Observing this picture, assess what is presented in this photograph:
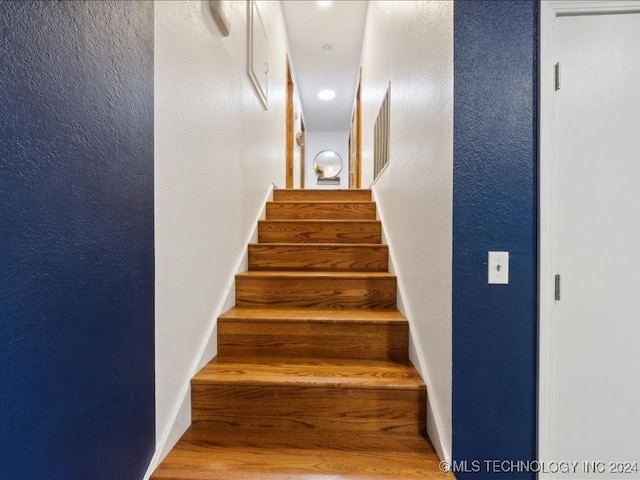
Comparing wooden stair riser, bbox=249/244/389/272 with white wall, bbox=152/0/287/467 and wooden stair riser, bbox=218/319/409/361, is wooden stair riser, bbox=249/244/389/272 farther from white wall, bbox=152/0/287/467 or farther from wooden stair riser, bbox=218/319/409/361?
wooden stair riser, bbox=218/319/409/361

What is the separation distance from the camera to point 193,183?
1.30 meters

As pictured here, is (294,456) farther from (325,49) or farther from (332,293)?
(325,49)

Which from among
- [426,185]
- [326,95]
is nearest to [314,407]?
[426,185]

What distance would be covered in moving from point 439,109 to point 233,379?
4.28ft

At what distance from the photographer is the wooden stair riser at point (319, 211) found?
9.12 feet

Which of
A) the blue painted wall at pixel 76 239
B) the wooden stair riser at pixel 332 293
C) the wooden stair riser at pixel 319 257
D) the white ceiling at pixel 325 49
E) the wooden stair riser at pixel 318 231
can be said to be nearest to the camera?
the blue painted wall at pixel 76 239

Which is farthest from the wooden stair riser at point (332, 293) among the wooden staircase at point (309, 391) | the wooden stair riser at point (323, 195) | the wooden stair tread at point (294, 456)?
the wooden stair riser at point (323, 195)

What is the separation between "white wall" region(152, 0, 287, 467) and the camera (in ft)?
3.57

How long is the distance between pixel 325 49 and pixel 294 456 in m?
4.36

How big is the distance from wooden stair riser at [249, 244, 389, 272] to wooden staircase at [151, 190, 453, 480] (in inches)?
12.5

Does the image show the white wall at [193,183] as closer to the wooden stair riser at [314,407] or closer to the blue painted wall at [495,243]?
the wooden stair riser at [314,407]
